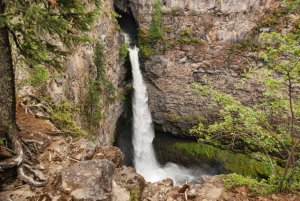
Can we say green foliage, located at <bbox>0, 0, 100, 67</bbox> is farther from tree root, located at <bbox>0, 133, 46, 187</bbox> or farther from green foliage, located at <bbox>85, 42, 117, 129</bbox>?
green foliage, located at <bbox>85, 42, 117, 129</bbox>

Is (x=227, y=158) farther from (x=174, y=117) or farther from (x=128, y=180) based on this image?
(x=128, y=180)

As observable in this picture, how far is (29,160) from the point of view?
682 cm

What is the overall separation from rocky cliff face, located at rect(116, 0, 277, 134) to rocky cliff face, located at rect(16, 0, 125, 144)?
3420 mm

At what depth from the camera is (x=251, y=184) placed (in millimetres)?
8023

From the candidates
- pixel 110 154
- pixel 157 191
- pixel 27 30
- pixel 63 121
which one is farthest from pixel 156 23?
pixel 27 30

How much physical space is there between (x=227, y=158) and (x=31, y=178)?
18.4 meters

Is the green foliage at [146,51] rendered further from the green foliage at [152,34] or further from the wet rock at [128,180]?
the wet rock at [128,180]

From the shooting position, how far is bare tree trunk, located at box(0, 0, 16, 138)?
17.3 feet

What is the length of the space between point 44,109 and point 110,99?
1002 centimetres

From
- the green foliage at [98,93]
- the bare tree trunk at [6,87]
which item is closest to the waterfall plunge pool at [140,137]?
the green foliage at [98,93]

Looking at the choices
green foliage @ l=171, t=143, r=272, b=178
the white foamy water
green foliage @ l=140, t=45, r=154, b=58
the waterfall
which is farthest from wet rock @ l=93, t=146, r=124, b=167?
green foliage @ l=140, t=45, r=154, b=58

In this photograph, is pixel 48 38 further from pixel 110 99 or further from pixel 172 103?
pixel 172 103

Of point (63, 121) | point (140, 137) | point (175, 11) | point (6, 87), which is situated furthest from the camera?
point (140, 137)

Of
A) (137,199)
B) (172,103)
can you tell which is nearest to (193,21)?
(172,103)
